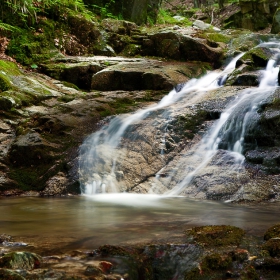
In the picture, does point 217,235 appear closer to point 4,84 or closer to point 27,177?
point 27,177

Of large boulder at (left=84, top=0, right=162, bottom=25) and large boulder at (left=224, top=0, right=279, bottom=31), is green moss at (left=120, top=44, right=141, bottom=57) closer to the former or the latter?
large boulder at (left=84, top=0, right=162, bottom=25)

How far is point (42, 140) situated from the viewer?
23.9ft

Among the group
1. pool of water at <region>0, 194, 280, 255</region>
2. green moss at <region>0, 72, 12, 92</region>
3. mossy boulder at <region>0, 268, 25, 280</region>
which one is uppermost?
green moss at <region>0, 72, 12, 92</region>

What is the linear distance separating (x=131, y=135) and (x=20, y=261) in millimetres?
5224

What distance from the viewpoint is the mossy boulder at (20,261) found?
259cm

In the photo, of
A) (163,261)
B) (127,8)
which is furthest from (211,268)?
(127,8)

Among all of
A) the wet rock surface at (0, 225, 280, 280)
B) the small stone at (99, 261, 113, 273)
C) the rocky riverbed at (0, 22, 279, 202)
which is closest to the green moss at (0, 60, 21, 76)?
the rocky riverbed at (0, 22, 279, 202)

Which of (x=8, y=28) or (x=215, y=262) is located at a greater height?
(x=8, y=28)

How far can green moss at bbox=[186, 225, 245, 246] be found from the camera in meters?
3.10

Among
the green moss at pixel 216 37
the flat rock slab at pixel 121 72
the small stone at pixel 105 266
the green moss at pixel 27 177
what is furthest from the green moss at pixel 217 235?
the green moss at pixel 216 37

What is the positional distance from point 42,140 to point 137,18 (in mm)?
Answer: 11236

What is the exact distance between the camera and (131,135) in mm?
7719

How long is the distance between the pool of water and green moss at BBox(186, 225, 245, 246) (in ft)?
0.52

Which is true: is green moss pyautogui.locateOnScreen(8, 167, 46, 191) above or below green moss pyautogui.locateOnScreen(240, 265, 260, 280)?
below
